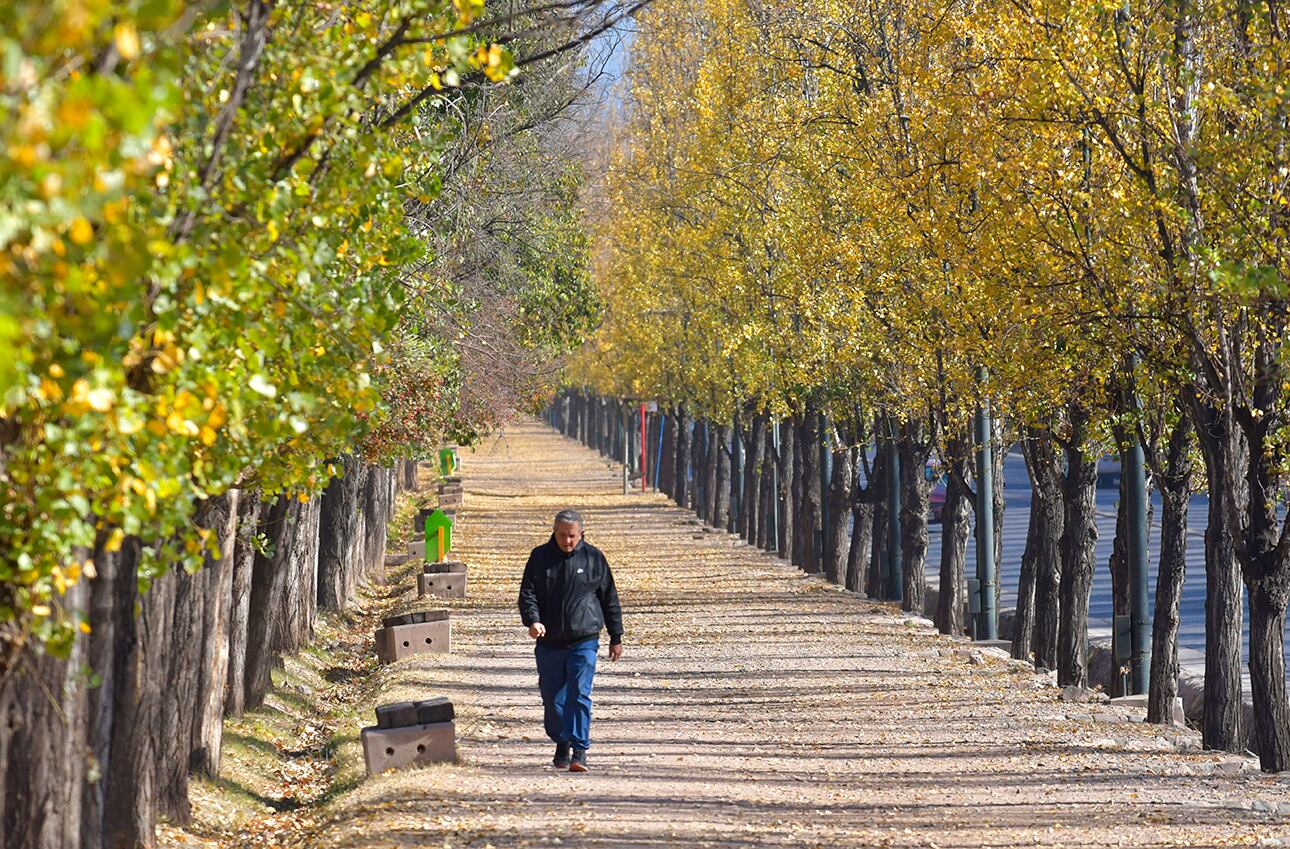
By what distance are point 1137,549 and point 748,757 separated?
5013 mm

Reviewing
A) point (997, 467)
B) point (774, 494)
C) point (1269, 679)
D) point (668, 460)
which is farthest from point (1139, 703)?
point (668, 460)

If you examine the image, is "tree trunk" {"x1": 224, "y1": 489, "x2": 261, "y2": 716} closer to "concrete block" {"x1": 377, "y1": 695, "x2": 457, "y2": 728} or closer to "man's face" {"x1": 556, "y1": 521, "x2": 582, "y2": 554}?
"concrete block" {"x1": 377, "y1": 695, "x2": 457, "y2": 728}

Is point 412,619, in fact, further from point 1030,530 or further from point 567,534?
point 567,534

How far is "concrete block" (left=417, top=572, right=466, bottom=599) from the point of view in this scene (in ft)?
93.0

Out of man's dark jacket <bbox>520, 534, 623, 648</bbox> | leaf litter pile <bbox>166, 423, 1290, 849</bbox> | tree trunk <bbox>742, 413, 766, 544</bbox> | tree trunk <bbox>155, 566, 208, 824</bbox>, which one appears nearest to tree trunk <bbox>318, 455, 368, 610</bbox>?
leaf litter pile <bbox>166, 423, 1290, 849</bbox>

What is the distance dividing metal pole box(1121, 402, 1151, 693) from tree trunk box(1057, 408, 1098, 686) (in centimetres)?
101

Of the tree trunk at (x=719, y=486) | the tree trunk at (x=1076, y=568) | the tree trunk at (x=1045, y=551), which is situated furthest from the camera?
the tree trunk at (x=719, y=486)

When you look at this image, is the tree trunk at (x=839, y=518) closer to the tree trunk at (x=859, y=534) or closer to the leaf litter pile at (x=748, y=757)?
the tree trunk at (x=859, y=534)

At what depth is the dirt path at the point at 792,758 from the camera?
12.0 m

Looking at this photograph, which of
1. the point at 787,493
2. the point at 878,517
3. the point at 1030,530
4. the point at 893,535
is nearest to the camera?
the point at 1030,530

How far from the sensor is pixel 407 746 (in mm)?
13875

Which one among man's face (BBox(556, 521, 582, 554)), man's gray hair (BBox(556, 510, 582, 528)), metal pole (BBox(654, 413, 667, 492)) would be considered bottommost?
man's face (BBox(556, 521, 582, 554))

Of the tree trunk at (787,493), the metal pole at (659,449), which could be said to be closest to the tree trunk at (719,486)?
the tree trunk at (787,493)

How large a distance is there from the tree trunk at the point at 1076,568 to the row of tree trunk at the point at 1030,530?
0.05ft
